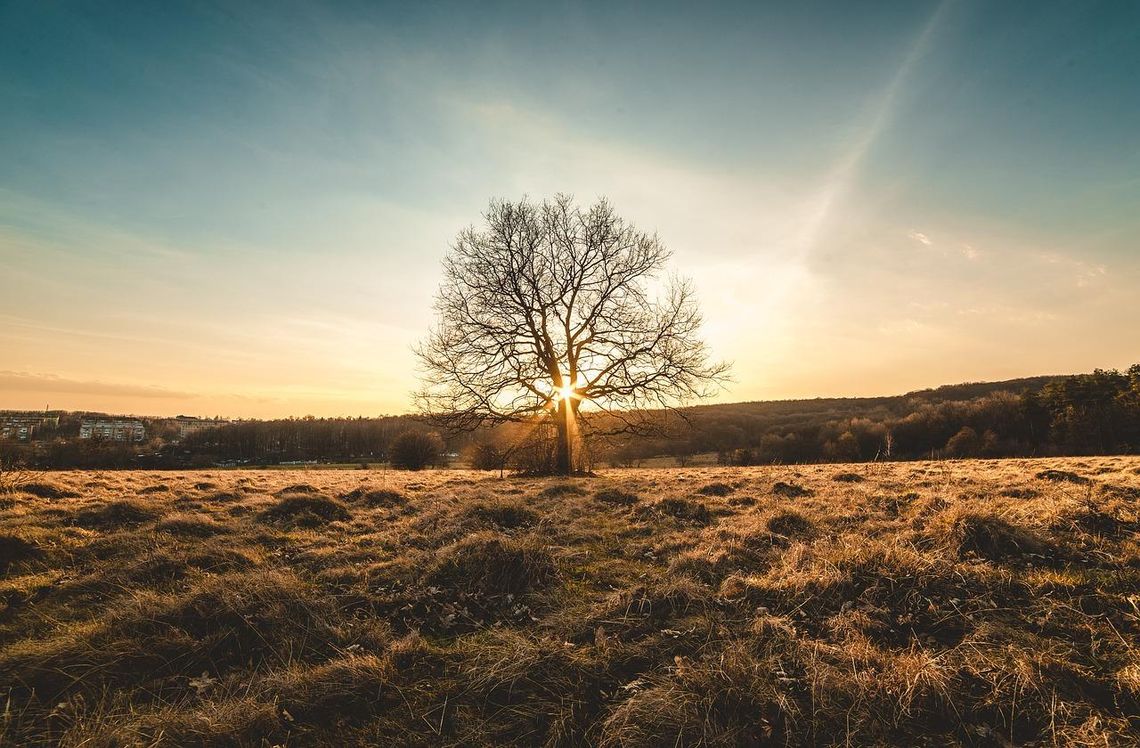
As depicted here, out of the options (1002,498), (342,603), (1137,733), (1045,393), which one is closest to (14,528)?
(342,603)

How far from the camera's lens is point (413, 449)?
148 ft

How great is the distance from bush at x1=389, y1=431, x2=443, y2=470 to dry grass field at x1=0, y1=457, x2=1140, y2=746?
38.3 m

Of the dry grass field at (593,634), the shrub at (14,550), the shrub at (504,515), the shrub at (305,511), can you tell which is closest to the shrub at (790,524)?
the dry grass field at (593,634)

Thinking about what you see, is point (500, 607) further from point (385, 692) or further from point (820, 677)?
point (820, 677)

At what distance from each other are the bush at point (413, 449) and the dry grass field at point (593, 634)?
38288 millimetres

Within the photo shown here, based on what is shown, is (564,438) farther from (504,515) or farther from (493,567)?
(493,567)

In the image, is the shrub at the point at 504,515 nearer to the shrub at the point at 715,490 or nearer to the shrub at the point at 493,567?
the shrub at the point at 493,567

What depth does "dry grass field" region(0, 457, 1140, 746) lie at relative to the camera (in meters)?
2.89

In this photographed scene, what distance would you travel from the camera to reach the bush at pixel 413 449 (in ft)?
148

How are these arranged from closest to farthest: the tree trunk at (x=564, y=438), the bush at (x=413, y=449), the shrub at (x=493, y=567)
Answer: the shrub at (x=493, y=567) < the tree trunk at (x=564, y=438) < the bush at (x=413, y=449)

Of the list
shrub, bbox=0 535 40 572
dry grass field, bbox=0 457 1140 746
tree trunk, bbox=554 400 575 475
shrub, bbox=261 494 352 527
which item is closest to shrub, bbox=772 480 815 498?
dry grass field, bbox=0 457 1140 746

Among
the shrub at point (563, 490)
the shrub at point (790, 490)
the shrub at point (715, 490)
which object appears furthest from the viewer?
the shrub at point (563, 490)

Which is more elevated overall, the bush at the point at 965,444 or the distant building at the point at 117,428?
the distant building at the point at 117,428

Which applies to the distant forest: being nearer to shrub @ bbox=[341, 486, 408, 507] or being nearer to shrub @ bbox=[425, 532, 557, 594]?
shrub @ bbox=[341, 486, 408, 507]
